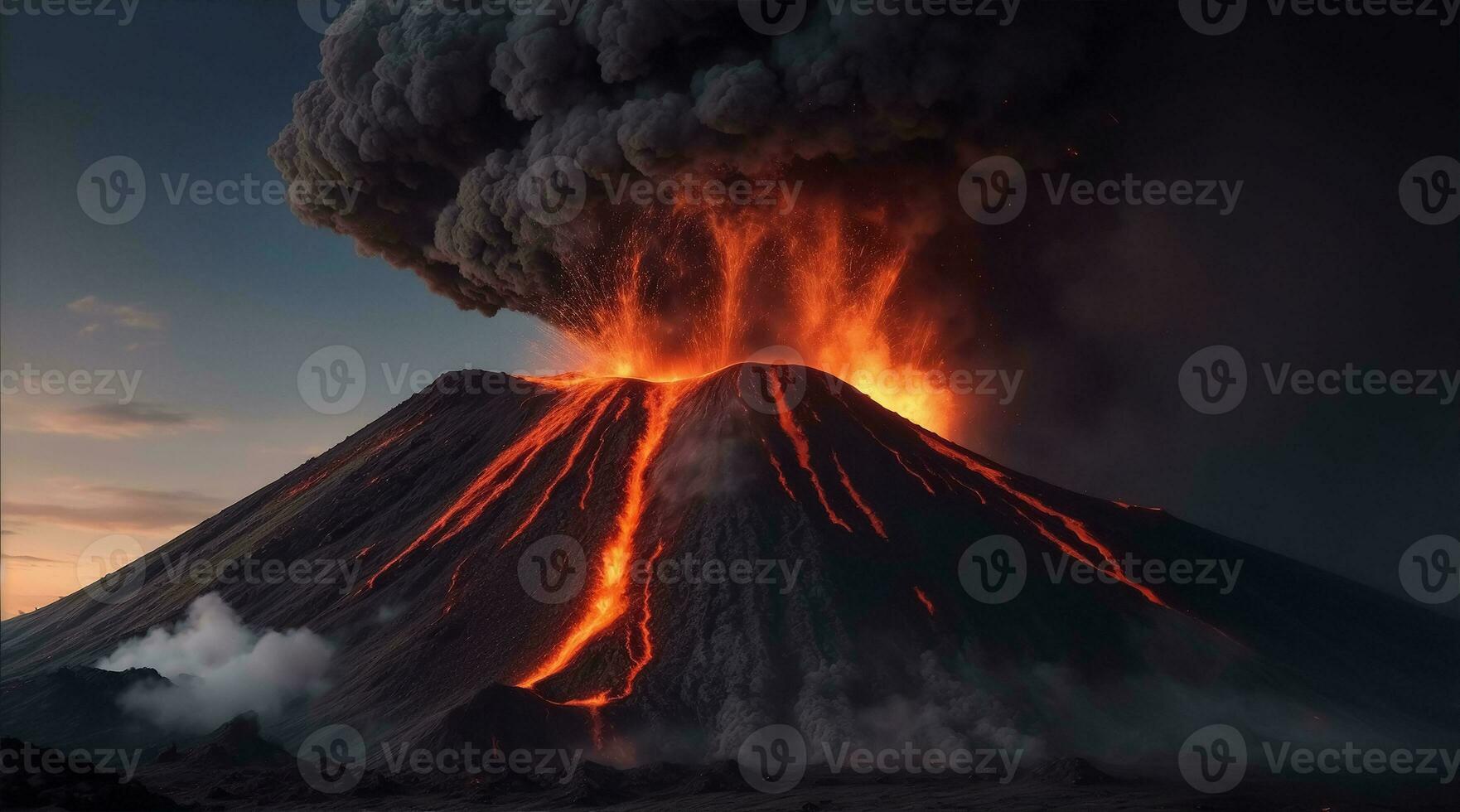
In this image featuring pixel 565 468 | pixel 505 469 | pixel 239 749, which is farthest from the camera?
pixel 505 469

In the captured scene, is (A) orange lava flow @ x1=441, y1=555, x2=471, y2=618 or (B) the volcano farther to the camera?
(A) orange lava flow @ x1=441, y1=555, x2=471, y2=618

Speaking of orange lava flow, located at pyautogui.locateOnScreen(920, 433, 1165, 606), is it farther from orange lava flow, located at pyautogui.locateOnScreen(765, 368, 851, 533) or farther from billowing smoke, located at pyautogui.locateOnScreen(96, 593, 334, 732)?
billowing smoke, located at pyautogui.locateOnScreen(96, 593, 334, 732)

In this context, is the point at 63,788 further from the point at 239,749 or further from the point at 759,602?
the point at 759,602

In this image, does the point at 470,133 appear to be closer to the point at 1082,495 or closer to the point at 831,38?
the point at 831,38

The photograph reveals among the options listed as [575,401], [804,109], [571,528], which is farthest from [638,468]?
[804,109]

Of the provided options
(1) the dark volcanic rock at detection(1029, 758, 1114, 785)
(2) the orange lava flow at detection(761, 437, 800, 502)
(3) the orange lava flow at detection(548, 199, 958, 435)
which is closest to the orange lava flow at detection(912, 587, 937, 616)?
(2) the orange lava flow at detection(761, 437, 800, 502)

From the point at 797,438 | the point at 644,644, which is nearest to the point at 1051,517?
the point at 797,438

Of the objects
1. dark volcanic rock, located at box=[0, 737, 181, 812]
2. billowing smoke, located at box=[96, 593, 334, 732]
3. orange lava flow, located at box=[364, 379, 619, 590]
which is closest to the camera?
dark volcanic rock, located at box=[0, 737, 181, 812]
